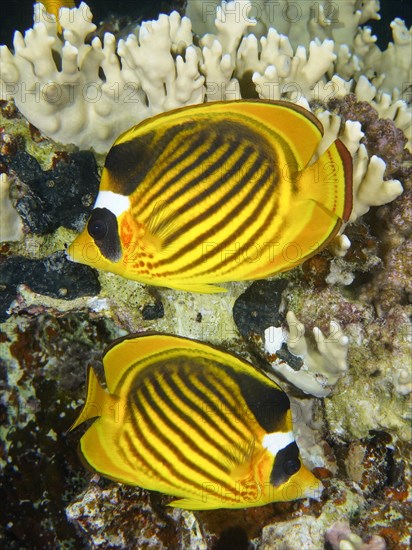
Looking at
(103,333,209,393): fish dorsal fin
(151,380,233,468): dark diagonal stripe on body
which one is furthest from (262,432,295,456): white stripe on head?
(103,333,209,393): fish dorsal fin

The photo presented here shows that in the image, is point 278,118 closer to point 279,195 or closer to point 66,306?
point 279,195

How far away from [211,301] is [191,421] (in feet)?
2.83

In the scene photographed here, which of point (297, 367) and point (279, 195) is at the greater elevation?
Answer: point (279, 195)

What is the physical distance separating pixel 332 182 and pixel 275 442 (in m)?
0.94

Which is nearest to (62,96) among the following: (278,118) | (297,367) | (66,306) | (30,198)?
(30,198)

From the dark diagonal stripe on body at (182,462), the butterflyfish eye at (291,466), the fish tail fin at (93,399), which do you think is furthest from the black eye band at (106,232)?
the butterflyfish eye at (291,466)

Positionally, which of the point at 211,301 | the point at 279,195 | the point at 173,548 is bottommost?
the point at 173,548

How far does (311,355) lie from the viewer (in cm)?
231

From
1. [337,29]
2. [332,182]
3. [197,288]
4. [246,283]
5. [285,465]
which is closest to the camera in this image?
[332,182]

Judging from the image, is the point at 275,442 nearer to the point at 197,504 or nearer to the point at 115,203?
the point at 197,504

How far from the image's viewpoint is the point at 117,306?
8.04 ft

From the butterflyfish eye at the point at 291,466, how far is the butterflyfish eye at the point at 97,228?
1.04 meters

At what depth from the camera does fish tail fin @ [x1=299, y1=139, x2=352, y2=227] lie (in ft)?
4.65

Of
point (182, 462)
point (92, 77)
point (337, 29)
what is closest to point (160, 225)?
point (182, 462)
